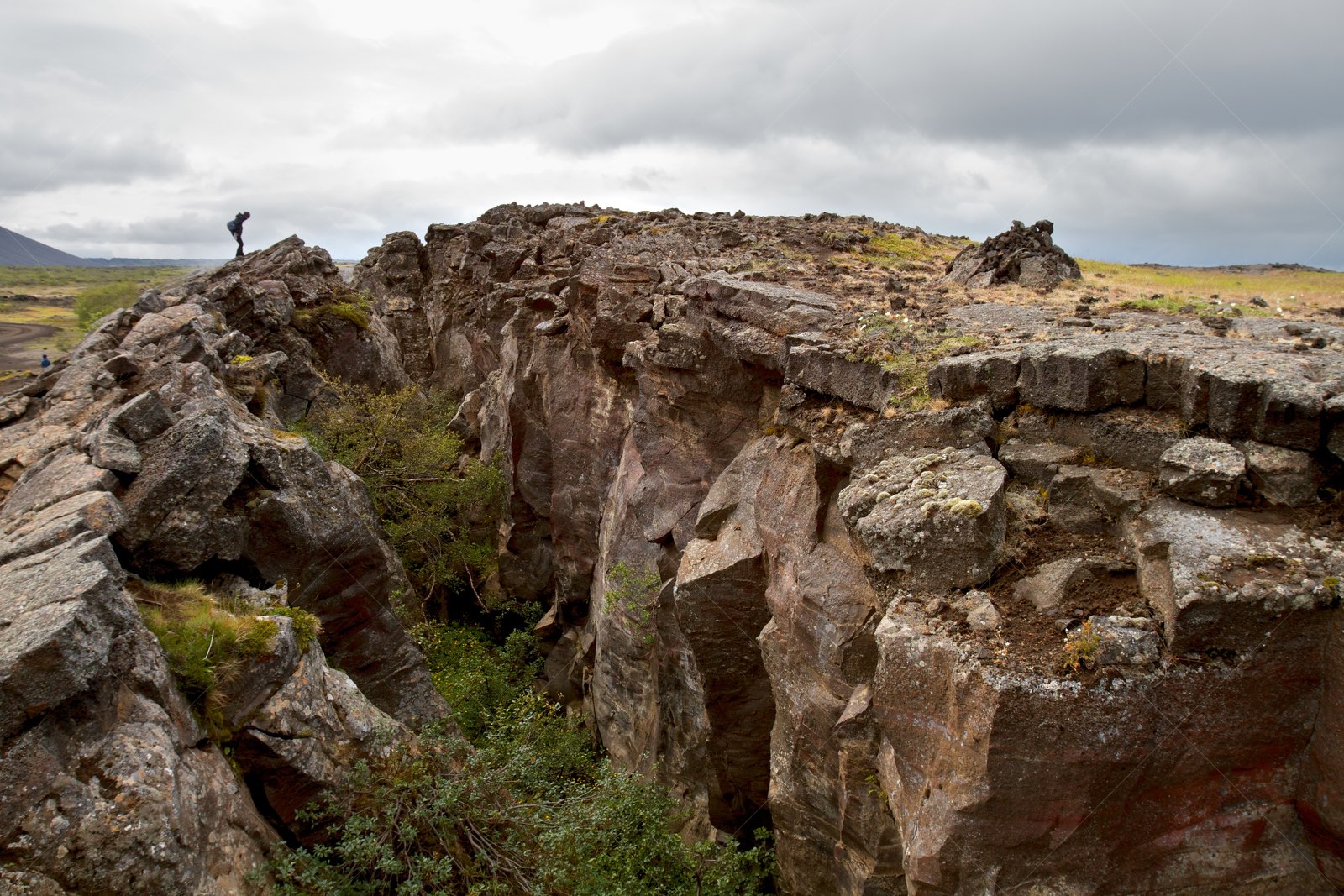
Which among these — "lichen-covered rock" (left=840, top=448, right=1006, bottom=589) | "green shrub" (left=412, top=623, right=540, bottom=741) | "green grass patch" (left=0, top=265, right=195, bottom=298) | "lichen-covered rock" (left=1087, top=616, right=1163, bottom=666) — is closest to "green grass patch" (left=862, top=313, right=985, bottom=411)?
"lichen-covered rock" (left=840, top=448, right=1006, bottom=589)

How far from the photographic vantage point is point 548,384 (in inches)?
963

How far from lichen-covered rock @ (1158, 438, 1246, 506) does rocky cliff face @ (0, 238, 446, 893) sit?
36.7 feet

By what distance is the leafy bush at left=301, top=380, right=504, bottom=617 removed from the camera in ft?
89.6

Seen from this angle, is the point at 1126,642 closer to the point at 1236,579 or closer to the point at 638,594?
the point at 1236,579

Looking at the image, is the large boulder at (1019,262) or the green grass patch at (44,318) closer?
the large boulder at (1019,262)

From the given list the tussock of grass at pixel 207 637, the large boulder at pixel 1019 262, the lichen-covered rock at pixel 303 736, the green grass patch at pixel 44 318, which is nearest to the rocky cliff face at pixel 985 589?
the large boulder at pixel 1019 262

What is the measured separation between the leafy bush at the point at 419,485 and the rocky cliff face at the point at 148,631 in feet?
17.6

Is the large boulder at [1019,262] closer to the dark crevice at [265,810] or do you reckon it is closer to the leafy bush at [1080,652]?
the leafy bush at [1080,652]

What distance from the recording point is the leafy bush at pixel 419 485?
27.3 metres

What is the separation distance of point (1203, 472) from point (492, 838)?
1082 centimetres

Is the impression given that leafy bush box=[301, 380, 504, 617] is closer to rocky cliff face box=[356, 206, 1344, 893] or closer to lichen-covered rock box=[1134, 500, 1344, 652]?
rocky cliff face box=[356, 206, 1344, 893]

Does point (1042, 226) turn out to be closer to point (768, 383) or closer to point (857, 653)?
point (768, 383)

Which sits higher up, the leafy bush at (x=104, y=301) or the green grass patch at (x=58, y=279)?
the green grass patch at (x=58, y=279)

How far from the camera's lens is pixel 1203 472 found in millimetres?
8094
